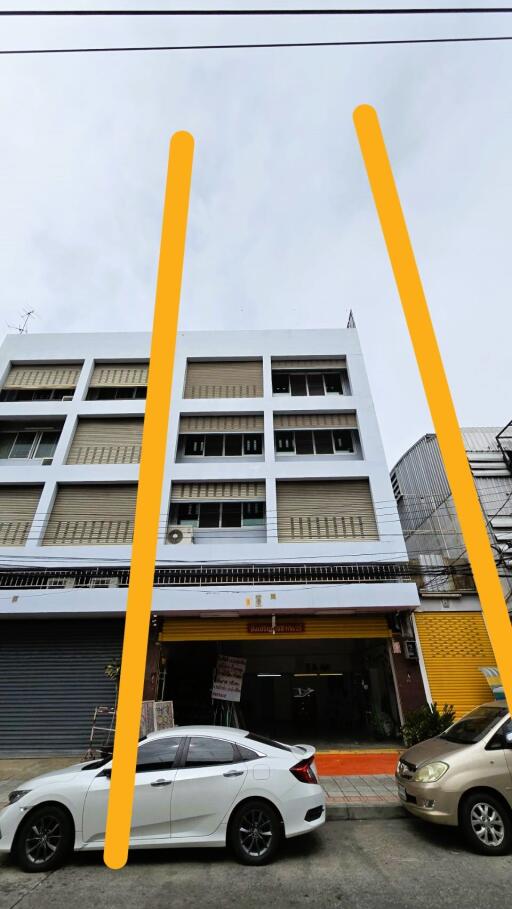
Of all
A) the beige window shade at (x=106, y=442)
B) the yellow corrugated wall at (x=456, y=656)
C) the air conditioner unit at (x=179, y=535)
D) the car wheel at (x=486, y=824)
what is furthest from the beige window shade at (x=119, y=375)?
the car wheel at (x=486, y=824)

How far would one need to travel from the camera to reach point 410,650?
461 inches

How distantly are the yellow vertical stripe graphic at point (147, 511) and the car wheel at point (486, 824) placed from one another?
470cm

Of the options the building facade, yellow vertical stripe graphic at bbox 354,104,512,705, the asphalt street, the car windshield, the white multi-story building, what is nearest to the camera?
yellow vertical stripe graphic at bbox 354,104,512,705

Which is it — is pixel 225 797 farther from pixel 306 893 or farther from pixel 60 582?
pixel 60 582

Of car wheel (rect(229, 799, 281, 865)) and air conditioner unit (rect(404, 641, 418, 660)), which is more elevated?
air conditioner unit (rect(404, 641, 418, 660))

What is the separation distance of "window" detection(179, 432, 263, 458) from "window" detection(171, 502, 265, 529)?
7.06 feet

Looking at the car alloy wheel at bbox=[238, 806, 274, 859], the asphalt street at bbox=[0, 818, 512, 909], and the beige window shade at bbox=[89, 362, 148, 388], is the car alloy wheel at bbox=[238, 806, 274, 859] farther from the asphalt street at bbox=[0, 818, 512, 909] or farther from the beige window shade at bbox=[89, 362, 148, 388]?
the beige window shade at bbox=[89, 362, 148, 388]

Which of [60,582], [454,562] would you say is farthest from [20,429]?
[454,562]

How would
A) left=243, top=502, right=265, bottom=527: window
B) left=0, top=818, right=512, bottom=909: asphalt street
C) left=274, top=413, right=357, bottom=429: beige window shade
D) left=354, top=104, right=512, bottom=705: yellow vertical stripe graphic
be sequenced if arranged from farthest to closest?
left=274, top=413, right=357, bottom=429: beige window shade < left=243, top=502, right=265, bottom=527: window < left=0, top=818, right=512, bottom=909: asphalt street < left=354, top=104, right=512, bottom=705: yellow vertical stripe graphic

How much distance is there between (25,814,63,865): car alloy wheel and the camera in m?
4.79

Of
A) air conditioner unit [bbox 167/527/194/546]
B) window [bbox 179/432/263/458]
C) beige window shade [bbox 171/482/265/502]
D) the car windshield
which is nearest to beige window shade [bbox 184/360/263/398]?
window [bbox 179/432/263/458]

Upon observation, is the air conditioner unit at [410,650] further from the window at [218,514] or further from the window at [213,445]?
the window at [213,445]

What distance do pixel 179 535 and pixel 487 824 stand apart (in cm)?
1063

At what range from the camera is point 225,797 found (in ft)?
16.0
